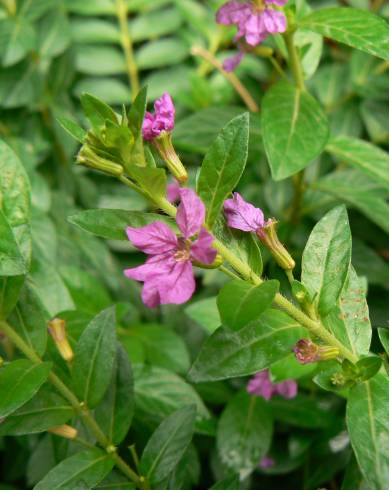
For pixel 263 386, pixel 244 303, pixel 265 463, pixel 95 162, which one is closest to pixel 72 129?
pixel 95 162

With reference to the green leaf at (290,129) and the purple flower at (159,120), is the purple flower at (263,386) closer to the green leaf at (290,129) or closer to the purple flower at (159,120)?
the green leaf at (290,129)

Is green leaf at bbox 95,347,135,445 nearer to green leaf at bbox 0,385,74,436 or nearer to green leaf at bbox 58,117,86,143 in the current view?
green leaf at bbox 0,385,74,436

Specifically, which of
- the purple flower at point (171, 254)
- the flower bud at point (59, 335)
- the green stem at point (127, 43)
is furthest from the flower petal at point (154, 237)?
A: the green stem at point (127, 43)

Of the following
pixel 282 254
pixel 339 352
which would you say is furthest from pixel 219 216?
pixel 339 352

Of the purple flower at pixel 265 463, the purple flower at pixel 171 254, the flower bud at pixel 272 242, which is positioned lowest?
the purple flower at pixel 265 463

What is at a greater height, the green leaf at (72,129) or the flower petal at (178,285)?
the green leaf at (72,129)

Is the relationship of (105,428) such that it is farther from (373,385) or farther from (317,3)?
(317,3)

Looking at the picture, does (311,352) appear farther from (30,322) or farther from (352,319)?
(30,322)
